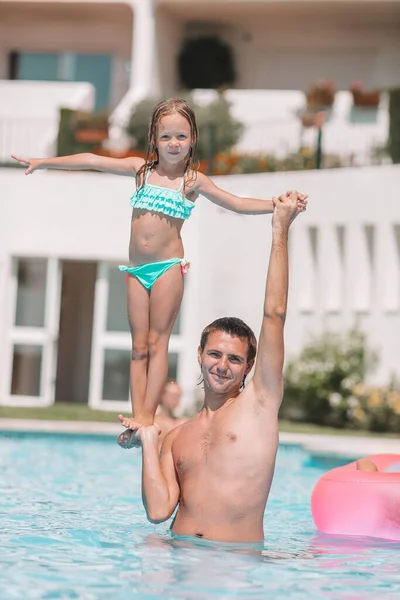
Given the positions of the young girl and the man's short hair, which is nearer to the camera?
the man's short hair

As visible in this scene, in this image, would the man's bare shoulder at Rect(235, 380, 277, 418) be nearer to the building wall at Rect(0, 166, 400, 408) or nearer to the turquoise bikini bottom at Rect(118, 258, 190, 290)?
the turquoise bikini bottom at Rect(118, 258, 190, 290)

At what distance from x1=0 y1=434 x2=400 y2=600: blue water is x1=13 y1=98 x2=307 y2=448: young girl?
0.64 metres

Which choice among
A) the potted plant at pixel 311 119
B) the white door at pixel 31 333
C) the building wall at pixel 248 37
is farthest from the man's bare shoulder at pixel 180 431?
the building wall at pixel 248 37

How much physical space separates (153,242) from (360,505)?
8.59 feet

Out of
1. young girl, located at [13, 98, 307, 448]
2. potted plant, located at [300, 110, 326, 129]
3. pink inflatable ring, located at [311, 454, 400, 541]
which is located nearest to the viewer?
young girl, located at [13, 98, 307, 448]

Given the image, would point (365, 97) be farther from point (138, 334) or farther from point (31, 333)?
point (138, 334)

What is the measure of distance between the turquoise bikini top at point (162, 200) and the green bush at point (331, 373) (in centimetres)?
1110

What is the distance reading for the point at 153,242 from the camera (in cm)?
588

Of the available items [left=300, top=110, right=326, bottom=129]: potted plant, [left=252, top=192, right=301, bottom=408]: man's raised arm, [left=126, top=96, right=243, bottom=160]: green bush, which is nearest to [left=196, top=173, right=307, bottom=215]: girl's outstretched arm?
[left=252, top=192, right=301, bottom=408]: man's raised arm

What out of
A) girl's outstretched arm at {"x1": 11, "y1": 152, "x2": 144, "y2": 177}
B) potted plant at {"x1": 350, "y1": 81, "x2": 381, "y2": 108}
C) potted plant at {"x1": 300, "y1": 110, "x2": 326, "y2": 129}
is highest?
potted plant at {"x1": 350, "y1": 81, "x2": 381, "y2": 108}

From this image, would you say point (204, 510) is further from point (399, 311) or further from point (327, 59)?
point (327, 59)

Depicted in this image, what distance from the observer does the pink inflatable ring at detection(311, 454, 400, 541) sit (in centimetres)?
746

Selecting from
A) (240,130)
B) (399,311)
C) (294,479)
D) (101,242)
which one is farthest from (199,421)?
(240,130)

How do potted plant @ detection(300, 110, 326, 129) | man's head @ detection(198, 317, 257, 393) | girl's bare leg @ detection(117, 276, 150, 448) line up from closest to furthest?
man's head @ detection(198, 317, 257, 393)
girl's bare leg @ detection(117, 276, 150, 448)
potted plant @ detection(300, 110, 326, 129)
